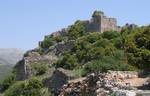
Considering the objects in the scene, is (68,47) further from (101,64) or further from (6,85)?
(101,64)

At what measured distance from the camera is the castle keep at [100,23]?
165ft

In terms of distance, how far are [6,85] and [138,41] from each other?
42.0ft

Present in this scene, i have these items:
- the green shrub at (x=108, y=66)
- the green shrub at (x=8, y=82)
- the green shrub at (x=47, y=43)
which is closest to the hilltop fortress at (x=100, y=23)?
the green shrub at (x=47, y=43)

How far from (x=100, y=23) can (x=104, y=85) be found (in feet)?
91.3

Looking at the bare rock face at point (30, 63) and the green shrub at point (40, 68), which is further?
the bare rock face at point (30, 63)

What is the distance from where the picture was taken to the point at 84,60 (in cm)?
3669

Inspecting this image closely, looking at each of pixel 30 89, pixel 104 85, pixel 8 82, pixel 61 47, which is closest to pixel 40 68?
pixel 8 82

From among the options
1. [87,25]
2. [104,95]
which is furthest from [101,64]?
[87,25]

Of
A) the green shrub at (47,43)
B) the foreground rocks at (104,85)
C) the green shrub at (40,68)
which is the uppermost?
the green shrub at (47,43)

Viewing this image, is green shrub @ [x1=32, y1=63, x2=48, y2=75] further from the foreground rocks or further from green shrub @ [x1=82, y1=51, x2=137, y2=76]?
the foreground rocks

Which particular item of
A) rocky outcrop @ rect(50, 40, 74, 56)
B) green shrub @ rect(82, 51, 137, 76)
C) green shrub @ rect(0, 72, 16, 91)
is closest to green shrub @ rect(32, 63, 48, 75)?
green shrub @ rect(0, 72, 16, 91)

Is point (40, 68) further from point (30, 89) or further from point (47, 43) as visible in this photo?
point (47, 43)

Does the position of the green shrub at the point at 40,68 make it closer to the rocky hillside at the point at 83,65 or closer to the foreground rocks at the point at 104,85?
the rocky hillside at the point at 83,65

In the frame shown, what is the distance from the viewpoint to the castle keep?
165ft
